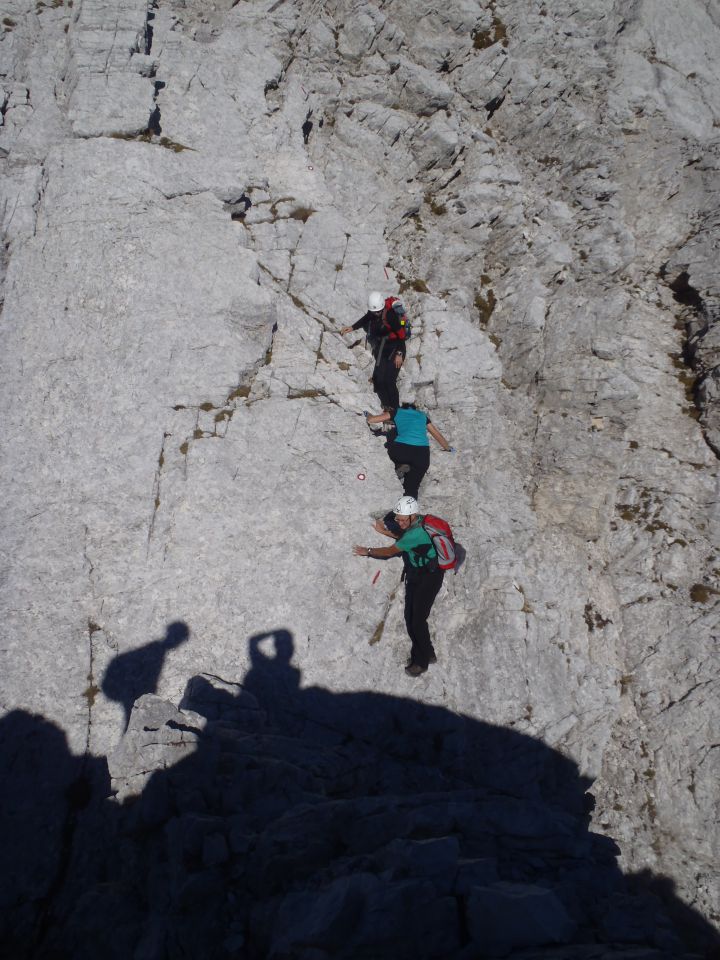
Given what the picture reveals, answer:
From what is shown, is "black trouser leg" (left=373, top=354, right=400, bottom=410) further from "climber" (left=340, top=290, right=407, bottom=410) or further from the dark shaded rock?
the dark shaded rock

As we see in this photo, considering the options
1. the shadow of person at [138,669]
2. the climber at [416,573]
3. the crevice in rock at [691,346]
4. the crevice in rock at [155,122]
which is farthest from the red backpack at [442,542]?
the crevice in rock at [155,122]

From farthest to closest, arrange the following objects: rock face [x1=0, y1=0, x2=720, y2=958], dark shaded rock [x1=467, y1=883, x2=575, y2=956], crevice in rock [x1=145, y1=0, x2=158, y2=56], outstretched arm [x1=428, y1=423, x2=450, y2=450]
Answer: crevice in rock [x1=145, y1=0, x2=158, y2=56]
outstretched arm [x1=428, y1=423, x2=450, y2=450]
rock face [x1=0, y1=0, x2=720, y2=958]
dark shaded rock [x1=467, y1=883, x2=575, y2=956]

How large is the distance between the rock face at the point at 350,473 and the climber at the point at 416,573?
0.56m

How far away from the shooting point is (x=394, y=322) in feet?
54.6

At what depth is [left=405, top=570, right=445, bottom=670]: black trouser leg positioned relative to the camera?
13.0 metres

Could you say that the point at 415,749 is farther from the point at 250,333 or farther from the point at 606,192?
the point at 606,192

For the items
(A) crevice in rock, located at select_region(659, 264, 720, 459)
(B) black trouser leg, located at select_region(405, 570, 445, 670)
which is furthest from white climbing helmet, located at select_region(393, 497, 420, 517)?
(A) crevice in rock, located at select_region(659, 264, 720, 459)

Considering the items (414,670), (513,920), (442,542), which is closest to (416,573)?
(442,542)

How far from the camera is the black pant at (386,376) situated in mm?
16734

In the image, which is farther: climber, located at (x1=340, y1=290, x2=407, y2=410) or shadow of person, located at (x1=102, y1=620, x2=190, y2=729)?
climber, located at (x1=340, y1=290, x2=407, y2=410)

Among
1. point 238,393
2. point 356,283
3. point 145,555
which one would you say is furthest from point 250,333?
point 145,555

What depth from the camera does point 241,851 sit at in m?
8.57

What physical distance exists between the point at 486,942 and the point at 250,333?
1507cm

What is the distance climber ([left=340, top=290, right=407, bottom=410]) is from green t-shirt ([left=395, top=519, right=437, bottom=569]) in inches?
210
